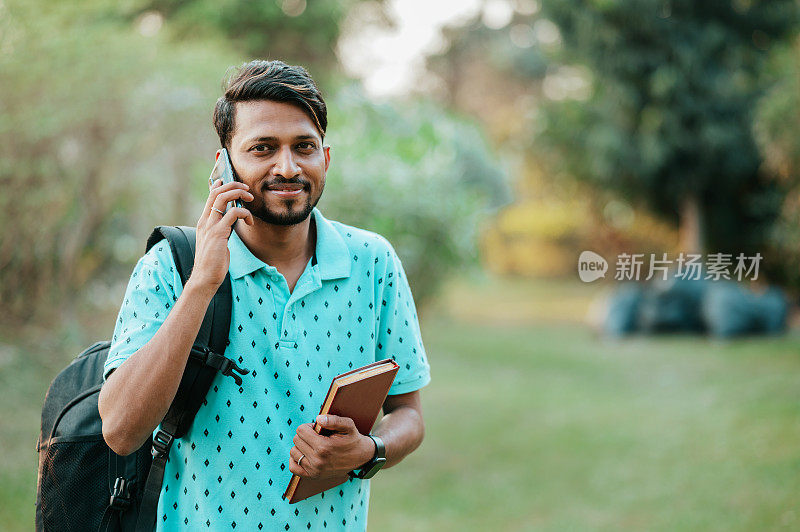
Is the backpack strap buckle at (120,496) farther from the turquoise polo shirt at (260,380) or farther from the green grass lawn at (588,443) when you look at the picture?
the green grass lawn at (588,443)

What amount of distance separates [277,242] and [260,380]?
1.19 feet

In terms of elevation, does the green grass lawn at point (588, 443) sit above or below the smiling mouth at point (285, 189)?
below

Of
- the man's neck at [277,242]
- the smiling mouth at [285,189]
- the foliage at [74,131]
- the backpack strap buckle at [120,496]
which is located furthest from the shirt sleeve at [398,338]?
the foliage at [74,131]

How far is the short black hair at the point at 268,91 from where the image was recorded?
1.89 metres

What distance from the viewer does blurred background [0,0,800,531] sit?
22.6 ft

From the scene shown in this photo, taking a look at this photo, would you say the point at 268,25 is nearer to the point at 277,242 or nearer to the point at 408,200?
the point at 408,200

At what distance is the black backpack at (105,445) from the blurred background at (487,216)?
3.98 meters

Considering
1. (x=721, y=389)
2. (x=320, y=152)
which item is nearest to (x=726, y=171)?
(x=721, y=389)

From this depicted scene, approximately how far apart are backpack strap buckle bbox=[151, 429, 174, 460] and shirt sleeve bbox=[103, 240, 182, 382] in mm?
178

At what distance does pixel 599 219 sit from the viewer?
20.1 m

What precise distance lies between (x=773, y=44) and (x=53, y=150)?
14395 mm

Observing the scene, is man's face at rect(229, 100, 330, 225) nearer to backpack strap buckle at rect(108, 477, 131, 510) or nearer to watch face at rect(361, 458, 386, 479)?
watch face at rect(361, 458, 386, 479)

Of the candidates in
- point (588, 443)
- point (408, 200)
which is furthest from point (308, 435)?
point (588, 443)

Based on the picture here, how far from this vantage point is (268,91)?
1893 mm
